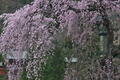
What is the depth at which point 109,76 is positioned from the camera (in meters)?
3.23

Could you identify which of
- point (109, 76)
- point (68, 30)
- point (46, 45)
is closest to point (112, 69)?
point (109, 76)

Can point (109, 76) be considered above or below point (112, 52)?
below

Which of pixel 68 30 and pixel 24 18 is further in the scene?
pixel 68 30

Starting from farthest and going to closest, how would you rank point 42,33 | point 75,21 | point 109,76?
point 75,21 → point 109,76 → point 42,33

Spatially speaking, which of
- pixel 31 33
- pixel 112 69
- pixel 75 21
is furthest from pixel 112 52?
pixel 31 33

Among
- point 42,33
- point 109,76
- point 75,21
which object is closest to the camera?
point 42,33

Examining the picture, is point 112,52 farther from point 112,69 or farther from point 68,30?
point 68,30

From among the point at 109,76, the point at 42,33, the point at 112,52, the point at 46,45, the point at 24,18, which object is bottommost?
the point at 109,76

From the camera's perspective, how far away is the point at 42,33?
3.03 metres

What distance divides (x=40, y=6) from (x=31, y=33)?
1.60 ft

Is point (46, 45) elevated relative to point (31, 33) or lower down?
lower down

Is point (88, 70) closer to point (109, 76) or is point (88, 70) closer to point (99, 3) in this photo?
point (109, 76)

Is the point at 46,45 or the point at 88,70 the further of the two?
the point at 88,70

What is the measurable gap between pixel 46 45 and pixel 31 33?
306mm
